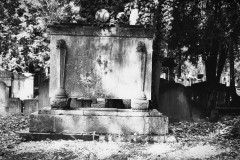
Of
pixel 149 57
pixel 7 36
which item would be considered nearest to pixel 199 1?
pixel 149 57

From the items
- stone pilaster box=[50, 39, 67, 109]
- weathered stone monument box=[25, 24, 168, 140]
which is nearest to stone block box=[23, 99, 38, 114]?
weathered stone monument box=[25, 24, 168, 140]

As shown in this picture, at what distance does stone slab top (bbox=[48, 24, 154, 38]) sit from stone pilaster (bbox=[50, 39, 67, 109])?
268 millimetres

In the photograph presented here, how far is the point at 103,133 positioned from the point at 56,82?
1.56 m

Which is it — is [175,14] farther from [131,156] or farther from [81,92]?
[131,156]

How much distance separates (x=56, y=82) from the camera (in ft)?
21.5

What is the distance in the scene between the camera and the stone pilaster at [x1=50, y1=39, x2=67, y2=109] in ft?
20.9

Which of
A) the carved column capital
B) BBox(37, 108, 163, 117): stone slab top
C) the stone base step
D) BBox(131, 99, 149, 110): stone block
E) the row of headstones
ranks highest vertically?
the carved column capital

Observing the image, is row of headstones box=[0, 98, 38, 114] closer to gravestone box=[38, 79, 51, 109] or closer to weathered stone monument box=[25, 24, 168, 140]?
gravestone box=[38, 79, 51, 109]

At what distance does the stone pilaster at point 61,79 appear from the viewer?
636 centimetres

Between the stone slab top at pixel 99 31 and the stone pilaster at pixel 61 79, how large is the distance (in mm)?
268

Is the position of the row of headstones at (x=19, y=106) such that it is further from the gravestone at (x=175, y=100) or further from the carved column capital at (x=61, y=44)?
the carved column capital at (x=61, y=44)

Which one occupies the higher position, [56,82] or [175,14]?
[175,14]

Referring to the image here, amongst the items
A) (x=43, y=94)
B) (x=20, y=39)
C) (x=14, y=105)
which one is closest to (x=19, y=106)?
(x=14, y=105)

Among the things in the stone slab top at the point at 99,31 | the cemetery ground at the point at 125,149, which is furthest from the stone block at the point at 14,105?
the stone slab top at the point at 99,31
